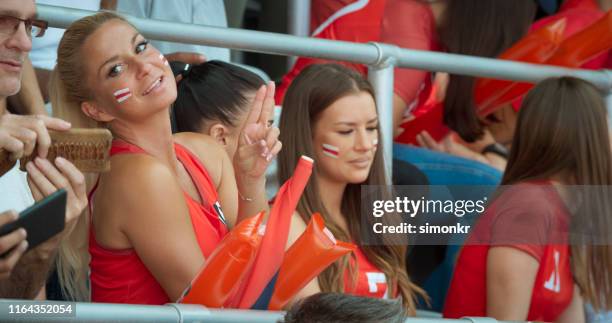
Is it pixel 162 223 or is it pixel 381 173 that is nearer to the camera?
pixel 162 223

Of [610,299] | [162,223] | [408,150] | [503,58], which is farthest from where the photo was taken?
[503,58]

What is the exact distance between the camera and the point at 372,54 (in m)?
3.25

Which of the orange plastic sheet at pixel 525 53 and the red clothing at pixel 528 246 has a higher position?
the orange plastic sheet at pixel 525 53

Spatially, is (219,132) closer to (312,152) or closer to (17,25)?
(312,152)

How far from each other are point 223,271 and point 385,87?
94 centimetres

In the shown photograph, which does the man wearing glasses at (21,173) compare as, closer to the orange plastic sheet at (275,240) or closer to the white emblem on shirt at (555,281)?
the orange plastic sheet at (275,240)

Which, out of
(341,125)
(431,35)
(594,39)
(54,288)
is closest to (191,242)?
(54,288)

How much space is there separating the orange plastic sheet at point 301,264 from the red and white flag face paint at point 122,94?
439 millimetres

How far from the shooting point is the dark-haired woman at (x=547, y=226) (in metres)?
3.16

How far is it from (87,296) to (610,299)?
134cm

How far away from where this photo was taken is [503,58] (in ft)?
12.2

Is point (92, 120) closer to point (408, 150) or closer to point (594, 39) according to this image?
point (408, 150)

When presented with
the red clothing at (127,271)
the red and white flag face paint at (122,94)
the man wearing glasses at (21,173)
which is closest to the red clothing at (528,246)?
the red clothing at (127,271)

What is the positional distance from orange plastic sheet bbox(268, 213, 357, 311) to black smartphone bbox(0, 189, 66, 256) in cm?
49
